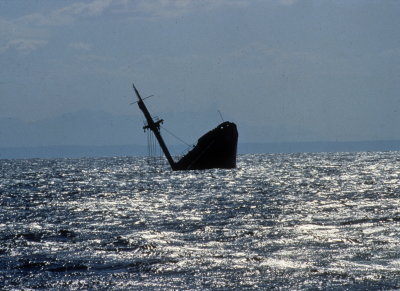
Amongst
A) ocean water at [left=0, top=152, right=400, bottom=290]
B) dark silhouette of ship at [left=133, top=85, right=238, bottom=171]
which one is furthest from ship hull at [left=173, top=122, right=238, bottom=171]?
ocean water at [left=0, top=152, right=400, bottom=290]

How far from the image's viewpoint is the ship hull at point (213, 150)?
3637 inches

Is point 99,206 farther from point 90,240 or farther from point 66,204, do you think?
point 90,240

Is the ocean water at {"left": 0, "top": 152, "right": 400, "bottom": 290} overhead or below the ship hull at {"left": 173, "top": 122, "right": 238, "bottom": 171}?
below

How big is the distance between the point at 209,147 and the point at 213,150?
4.46 ft

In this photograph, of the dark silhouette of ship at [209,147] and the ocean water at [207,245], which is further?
the dark silhouette of ship at [209,147]

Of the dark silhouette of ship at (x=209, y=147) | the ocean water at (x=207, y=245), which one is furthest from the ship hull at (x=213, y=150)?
the ocean water at (x=207, y=245)

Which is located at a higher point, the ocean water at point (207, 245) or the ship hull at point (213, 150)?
the ship hull at point (213, 150)

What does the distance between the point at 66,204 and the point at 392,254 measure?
30.8 meters

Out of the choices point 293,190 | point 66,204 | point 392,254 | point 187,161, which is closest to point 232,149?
point 187,161

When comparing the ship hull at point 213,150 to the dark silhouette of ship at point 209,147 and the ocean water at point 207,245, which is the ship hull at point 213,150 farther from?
the ocean water at point 207,245

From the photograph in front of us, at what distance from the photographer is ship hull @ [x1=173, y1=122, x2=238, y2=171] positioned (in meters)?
92.4

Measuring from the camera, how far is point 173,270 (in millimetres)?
20344

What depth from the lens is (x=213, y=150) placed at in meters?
95.6

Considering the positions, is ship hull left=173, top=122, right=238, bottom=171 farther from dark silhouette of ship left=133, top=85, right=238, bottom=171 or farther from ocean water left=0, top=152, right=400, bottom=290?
ocean water left=0, top=152, right=400, bottom=290
